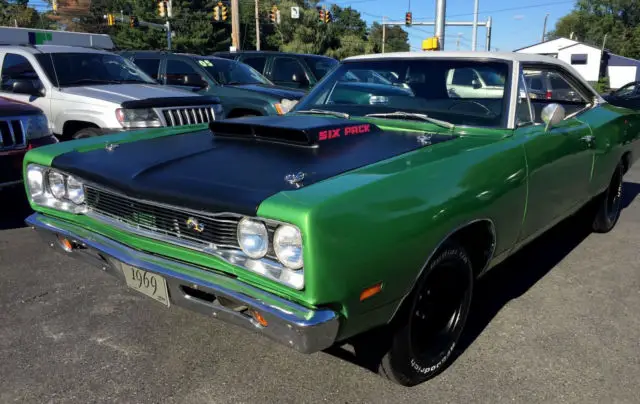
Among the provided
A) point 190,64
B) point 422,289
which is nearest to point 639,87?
point 190,64

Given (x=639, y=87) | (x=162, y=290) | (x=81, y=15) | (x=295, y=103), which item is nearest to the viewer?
(x=162, y=290)

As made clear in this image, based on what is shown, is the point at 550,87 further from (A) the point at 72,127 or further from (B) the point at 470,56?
(A) the point at 72,127

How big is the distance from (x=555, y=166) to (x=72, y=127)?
5.38 metres

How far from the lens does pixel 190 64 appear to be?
9.49 metres

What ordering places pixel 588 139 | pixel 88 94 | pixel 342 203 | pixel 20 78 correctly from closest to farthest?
pixel 342 203 → pixel 588 139 → pixel 88 94 → pixel 20 78

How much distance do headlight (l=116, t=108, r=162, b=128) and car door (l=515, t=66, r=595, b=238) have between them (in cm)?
407

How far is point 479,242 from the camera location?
301cm

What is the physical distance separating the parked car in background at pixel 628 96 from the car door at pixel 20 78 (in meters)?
13.5

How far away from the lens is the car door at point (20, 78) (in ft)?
21.4

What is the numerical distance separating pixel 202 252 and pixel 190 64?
25.4 ft

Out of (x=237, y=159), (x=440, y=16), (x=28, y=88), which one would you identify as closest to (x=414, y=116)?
(x=237, y=159)

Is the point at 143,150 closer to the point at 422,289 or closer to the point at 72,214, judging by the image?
the point at 72,214

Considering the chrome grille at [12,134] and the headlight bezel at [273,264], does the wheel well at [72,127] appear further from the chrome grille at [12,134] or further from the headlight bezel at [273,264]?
the headlight bezel at [273,264]

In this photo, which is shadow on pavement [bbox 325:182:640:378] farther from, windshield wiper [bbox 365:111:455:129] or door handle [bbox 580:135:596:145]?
windshield wiper [bbox 365:111:455:129]
